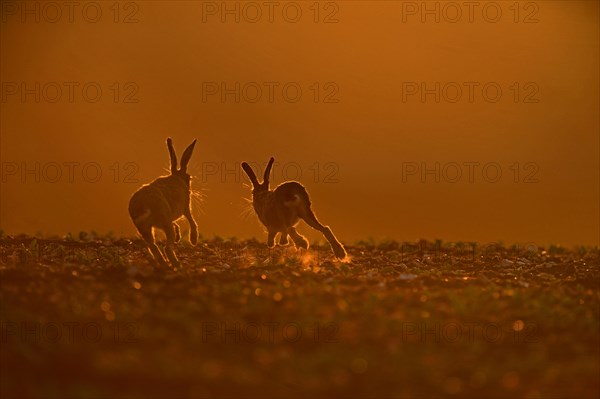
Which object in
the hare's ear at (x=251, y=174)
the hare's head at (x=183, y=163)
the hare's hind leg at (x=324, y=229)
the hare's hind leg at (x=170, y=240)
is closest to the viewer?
the hare's hind leg at (x=170, y=240)

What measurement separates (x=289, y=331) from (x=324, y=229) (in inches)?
341

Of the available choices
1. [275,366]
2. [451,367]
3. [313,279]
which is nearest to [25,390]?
[275,366]

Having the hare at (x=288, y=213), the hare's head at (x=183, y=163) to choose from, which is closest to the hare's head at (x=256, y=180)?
the hare at (x=288, y=213)

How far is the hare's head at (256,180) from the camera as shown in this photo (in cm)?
1978

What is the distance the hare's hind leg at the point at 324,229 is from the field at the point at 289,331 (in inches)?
94.7

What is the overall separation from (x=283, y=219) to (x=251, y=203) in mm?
1778

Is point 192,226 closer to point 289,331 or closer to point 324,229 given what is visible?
point 324,229

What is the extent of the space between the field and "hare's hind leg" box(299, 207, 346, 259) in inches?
94.7

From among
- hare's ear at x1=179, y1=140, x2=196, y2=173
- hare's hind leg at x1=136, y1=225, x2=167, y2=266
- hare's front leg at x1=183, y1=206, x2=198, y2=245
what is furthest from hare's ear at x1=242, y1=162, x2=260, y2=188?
hare's hind leg at x1=136, y1=225, x2=167, y2=266

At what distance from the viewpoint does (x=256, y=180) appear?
2000cm

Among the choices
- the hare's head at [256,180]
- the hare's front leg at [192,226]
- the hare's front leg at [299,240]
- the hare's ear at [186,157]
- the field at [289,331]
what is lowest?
the field at [289,331]

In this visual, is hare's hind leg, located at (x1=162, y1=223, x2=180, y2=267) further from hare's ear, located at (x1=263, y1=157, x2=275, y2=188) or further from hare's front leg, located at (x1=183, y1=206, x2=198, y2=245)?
hare's ear, located at (x1=263, y1=157, x2=275, y2=188)

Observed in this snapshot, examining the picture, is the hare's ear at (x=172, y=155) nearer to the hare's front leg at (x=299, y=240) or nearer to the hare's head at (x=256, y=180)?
the hare's head at (x=256, y=180)

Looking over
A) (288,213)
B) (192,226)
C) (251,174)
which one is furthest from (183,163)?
(288,213)
